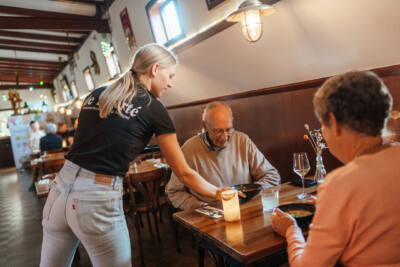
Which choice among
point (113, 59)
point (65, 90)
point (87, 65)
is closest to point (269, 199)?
point (113, 59)

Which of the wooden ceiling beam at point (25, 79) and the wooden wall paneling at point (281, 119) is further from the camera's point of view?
the wooden ceiling beam at point (25, 79)

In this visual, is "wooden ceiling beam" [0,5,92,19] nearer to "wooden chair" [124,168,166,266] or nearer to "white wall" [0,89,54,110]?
"wooden chair" [124,168,166,266]

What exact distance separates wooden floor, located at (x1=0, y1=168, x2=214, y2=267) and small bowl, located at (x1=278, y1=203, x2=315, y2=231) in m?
1.58

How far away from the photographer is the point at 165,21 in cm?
508

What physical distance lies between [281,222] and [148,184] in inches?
84.6

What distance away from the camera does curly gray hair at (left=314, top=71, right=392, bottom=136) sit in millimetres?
939

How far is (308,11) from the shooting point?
2.62 meters

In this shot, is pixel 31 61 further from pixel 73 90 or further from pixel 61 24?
pixel 61 24

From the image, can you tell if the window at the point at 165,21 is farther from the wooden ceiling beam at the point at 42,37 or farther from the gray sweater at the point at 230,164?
the wooden ceiling beam at the point at 42,37

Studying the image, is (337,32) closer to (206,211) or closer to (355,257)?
(206,211)

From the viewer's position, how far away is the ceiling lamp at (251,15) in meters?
2.59

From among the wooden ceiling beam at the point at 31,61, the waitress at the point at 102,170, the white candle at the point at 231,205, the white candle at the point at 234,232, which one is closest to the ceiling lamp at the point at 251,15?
the waitress at the point at 102,170

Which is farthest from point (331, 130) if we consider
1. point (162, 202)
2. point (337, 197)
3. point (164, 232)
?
point (164, 232)

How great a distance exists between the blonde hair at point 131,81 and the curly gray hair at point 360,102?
0.86 metres
